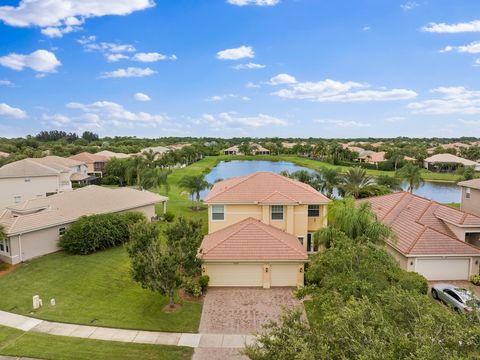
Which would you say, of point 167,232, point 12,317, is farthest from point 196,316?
point 12,317

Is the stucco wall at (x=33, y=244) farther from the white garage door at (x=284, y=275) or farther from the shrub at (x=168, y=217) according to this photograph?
the white garage door at (x=284, y=275)

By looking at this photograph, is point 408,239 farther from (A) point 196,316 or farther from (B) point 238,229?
(A) point 196,316

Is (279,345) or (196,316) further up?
(279,345)

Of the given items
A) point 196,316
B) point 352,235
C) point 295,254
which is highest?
point 352,235

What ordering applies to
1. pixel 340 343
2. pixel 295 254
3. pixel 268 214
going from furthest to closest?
pixel 268 214, pixel 295 254, pixel 340 343

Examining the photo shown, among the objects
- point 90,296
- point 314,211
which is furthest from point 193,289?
point 314,211

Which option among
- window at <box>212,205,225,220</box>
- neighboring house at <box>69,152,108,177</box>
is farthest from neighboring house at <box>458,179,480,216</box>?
neighboring house at <box>69,152,108,177</box>

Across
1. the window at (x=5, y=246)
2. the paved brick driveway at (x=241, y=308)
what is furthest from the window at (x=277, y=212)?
the window at (x=5, y=246)

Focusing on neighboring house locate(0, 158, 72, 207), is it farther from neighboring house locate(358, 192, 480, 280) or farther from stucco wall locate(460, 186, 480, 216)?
stucco wall locate(460, 186, 480, 216)
